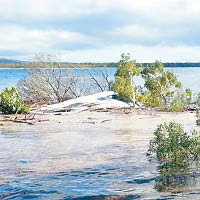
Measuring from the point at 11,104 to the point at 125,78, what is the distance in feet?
26.2

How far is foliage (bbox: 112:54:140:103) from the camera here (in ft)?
94.0

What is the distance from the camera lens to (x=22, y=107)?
25734 mm

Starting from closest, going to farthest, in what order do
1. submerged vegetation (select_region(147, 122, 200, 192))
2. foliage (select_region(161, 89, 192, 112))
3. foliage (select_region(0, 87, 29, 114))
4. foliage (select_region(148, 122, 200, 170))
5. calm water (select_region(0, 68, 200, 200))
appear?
calm water (select_region(0, 68, 200, 200)) → submerged vegetation (select_region(147, 122, 200, 192)) → foliage (select_region(148, 122, 200, 170)) → foliage (select_region(0, 87, 29, 114)) → foliage (select_region(161, 89, 192, 112))

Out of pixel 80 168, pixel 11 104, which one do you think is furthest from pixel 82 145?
pixel 11 104

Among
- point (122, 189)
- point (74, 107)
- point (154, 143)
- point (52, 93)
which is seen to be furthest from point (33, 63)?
point (122, 189)

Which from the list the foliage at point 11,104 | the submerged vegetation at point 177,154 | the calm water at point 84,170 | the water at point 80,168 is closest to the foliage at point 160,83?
the foliage at point 11,104

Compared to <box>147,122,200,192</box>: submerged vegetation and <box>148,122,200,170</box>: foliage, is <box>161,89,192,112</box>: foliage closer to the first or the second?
<box>147,122,200,192</box>: submerged vegetation

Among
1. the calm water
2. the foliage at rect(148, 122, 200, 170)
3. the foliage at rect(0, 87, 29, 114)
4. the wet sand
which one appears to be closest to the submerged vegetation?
the foliage at rect(148, 122, 200, 170)

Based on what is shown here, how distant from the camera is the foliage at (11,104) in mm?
25772

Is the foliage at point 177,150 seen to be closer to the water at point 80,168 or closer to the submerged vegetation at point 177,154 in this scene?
the submerged vegetation at point 177,154

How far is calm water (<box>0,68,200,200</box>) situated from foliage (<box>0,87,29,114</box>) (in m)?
8.70

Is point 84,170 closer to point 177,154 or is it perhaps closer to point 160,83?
point 177,154

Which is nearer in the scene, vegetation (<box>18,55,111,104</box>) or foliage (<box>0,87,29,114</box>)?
foliage (<box>0,87,29,114</box>)

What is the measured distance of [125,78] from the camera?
30156mm
